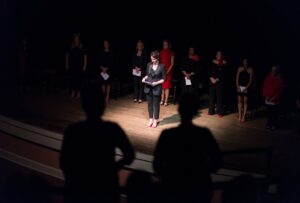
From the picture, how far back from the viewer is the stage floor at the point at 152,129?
27.7 ft

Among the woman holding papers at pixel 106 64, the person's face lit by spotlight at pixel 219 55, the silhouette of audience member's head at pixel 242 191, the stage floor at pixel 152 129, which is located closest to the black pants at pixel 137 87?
the stage floor at pixel 152 129

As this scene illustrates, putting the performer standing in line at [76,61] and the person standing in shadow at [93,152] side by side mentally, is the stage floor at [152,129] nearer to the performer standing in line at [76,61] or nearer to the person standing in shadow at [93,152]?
the performer standing in line at [76,61]

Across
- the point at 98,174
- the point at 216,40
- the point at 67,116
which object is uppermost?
the point at 216,40

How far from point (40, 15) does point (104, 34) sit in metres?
2.43

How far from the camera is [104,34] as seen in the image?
14898 mm

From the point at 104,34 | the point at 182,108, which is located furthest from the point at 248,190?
the point at 104,34

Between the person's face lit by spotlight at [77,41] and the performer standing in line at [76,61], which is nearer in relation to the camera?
the person's face lit by spotlight at [77,41]

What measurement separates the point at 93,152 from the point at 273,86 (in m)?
6.91

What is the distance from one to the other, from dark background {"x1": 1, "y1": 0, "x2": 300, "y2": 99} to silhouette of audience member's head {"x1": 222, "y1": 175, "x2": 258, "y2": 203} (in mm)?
8274

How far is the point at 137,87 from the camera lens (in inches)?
475

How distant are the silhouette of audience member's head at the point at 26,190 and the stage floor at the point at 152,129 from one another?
4.54m

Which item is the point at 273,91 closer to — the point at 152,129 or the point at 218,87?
the point at 218,87

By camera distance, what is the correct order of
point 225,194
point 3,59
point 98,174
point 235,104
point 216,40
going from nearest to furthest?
point 98,174 → point 225,194 → point 235,104 → point 216,40 → point 3,59

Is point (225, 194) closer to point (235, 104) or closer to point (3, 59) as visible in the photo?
point (235, 104)
